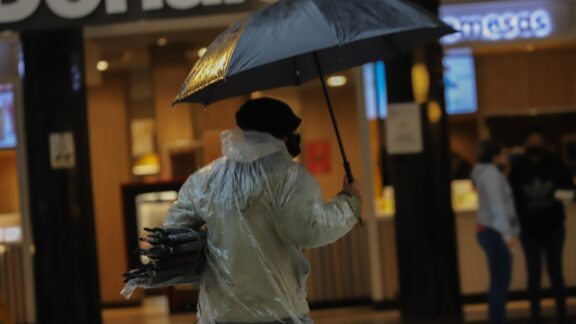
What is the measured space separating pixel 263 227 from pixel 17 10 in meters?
5.22

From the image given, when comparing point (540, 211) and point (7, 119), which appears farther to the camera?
point (7, 119)

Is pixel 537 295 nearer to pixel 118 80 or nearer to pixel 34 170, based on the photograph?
pixel 34 170

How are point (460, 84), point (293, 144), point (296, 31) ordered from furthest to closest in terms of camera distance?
point (460, 84) → point (293, 144) → point (296, 31)

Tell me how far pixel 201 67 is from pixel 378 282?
602 centimetres

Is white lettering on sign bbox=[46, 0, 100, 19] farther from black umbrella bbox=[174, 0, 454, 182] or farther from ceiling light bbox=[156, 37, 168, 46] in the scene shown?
black umbrella bbox=[174, 0, 454, 182]

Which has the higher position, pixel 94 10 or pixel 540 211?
pixel 94 10

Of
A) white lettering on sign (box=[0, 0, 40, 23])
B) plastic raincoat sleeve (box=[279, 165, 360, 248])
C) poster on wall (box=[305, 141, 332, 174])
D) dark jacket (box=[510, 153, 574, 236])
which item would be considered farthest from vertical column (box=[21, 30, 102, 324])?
plastic raincoat sleeve (box=[279, 165, 360, 248])

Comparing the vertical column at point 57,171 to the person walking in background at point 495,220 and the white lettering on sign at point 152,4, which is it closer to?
the white lettering on sign at point 152,4

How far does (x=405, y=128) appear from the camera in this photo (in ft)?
29.8

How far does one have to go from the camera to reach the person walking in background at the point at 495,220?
8.23m

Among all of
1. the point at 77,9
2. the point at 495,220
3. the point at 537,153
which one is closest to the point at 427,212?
the point at 495,220

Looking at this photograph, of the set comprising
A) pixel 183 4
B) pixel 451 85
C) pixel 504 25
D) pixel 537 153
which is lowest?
pixel 537 153

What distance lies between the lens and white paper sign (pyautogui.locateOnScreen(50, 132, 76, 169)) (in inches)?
367

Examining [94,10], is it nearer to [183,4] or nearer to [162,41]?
[183,4]
